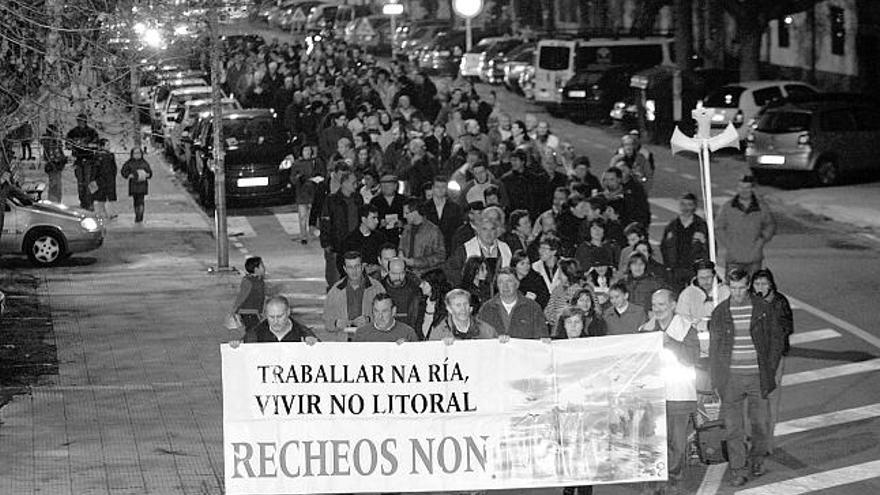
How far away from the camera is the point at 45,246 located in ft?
86.4

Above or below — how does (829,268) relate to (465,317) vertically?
below

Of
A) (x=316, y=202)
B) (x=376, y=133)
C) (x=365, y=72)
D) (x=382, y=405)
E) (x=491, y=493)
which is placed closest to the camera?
(x=382, y=405)

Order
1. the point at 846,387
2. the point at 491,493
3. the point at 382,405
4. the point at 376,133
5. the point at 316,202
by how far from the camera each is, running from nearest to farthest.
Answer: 1. the point at 382,405
2. the point at 491,493
3. the point at 846,387
4. the point at 316,202
5. the point at 376,133

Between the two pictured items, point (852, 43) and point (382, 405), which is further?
point (852, 43)

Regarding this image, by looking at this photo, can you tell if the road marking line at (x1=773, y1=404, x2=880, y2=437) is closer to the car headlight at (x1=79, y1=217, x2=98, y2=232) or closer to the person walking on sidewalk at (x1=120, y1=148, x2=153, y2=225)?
the car headlight at (x1=79, y1=217, x2=98, y2=232)

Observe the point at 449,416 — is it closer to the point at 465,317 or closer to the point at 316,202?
the point at 465,317

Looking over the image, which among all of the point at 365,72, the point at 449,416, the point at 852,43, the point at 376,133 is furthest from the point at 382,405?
the point at 852,43

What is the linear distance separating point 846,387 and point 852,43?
3374 cm

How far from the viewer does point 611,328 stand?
14523 mm

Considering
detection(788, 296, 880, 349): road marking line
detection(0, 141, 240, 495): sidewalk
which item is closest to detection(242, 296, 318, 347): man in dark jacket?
detection(0, 141, 240, 495): sidewalk

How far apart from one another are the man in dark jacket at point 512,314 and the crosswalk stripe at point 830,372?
425cm

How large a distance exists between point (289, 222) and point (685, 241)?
12.3 m

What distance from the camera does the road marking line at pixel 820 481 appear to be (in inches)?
549

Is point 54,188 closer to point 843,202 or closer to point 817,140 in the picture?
point 843,202
